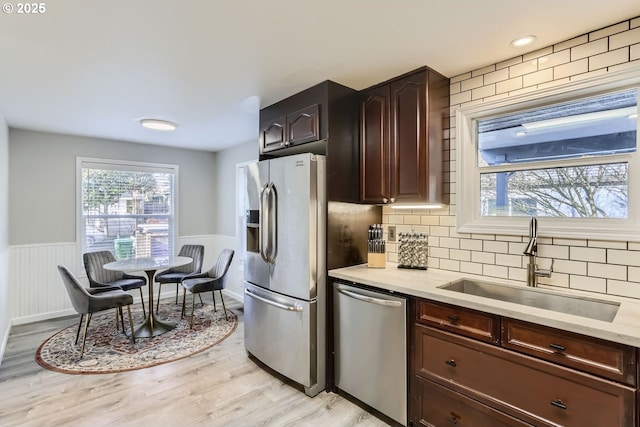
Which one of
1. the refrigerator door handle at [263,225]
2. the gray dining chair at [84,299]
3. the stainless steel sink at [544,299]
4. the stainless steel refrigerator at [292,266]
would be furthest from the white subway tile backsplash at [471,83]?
the gray dining chair at [84,299]

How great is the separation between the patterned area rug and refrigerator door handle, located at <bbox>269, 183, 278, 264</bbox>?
1383 mm

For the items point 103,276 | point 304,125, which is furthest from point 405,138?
point 103,276

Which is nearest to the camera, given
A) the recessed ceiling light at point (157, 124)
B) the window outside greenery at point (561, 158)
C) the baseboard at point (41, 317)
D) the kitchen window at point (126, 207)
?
the window outside greenery at point (561, 158)

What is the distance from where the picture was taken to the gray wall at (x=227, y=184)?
4.83 meters

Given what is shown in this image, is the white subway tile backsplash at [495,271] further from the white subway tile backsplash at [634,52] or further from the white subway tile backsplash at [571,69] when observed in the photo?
the white subway tile backsplash at [634,52]

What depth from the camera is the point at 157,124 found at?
3602mm

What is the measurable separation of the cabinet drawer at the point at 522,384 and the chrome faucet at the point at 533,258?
1.92 ft

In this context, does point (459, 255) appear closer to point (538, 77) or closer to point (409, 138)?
point (409, 138)

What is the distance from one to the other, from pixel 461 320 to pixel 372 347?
65cm

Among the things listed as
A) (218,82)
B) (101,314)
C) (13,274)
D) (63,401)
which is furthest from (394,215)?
(13,274)

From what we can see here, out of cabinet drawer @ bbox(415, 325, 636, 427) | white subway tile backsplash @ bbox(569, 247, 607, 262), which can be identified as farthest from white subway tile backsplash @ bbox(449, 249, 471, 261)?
cabinet drawer @ bbox(415, 325, 636, 427)

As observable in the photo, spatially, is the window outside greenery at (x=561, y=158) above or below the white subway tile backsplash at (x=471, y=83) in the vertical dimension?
below

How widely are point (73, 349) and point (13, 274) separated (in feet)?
5.05

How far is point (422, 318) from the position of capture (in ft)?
6.34
